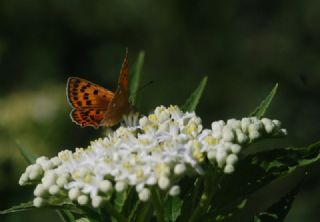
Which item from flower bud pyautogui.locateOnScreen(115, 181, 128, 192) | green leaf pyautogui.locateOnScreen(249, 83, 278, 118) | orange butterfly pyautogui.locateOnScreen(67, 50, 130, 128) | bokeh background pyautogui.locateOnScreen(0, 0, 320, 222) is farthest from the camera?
bokeh background pyautogui.locateOnScreen(0, 0, 320, 222)

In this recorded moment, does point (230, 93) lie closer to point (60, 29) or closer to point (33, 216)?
point (60, 29)

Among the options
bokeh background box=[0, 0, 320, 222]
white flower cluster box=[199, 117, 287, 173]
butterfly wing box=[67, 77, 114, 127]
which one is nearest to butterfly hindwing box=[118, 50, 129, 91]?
butterfly wing box=[67, 77, 114, 127]

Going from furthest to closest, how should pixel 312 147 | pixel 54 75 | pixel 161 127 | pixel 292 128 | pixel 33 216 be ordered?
pixel 54 75
pixel 292 128
pixel 33 216
pixel 161 127
pixel 312 147

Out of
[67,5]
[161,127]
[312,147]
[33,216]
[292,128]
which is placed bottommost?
[292,128]

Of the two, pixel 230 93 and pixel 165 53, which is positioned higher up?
pixel 165 53

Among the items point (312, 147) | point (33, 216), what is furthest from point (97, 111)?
point (33, 216)

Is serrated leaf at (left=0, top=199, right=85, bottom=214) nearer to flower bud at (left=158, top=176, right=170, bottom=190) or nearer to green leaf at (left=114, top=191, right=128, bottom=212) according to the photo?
green leaf at (left=114, top=191, right=128, bottom=212)
